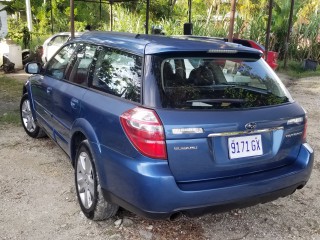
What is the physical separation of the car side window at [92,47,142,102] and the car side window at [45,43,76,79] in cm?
77

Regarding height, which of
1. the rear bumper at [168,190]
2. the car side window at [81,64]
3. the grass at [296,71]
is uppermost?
the car side window at [81,64]

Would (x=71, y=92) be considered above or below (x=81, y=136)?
above

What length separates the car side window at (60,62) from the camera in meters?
4.00

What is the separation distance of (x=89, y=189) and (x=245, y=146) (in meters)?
1.40

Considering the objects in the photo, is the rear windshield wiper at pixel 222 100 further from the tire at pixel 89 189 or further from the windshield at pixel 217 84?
the tire at pixel 89 189

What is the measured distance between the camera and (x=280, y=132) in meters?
2.83

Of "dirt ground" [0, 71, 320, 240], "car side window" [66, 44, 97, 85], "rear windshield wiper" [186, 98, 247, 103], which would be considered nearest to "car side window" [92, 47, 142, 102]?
"car side window" [66, 44, 97, 85]

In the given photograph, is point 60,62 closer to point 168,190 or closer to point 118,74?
point 118,74

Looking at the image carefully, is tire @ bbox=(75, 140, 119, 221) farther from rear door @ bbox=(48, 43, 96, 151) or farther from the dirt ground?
rear door @ bbox=(48, 43, 96, 151)

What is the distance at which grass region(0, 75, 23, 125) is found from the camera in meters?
6.31

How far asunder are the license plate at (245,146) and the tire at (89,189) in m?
1.12

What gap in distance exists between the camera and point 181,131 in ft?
8.09

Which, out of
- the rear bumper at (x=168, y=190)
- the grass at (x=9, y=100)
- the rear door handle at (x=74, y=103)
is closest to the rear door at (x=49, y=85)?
the rear door handle at (x=74, y=103)

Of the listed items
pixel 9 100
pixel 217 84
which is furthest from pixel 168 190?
pixel 9 100
